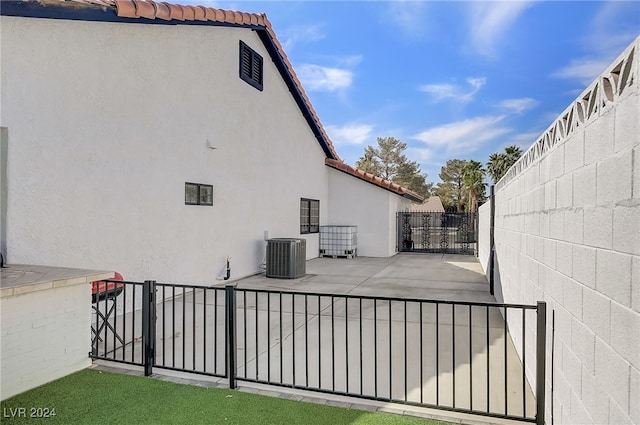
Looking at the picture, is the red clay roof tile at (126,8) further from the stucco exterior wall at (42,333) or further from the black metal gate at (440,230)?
the black metal gate at (440,230)

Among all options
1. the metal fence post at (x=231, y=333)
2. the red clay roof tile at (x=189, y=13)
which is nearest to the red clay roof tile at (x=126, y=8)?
the red clay roof tile at (x=189, y=13)

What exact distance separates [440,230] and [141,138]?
16.7 meters

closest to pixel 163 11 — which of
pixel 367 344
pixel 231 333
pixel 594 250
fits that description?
pixel 231 333

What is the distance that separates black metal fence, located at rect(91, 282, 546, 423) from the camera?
11.1 ft

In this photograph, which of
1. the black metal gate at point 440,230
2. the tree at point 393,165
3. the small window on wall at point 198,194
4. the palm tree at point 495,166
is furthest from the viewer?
the tree at point 393,165

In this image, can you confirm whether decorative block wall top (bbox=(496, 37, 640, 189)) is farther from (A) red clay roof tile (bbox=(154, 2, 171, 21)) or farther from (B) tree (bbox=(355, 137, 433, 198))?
(B) tree (bbox=(355, 137, 433, 198))

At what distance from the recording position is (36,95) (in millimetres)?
5066

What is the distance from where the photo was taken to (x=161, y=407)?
10.8 feet

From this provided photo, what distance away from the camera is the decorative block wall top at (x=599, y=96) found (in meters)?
1.72

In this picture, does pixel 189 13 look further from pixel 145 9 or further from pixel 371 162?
pixel 371 162

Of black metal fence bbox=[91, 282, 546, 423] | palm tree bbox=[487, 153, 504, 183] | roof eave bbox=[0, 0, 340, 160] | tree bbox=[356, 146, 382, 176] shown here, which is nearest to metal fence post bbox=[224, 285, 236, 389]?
black metal fence bbox=[91, 282, 546, 423]

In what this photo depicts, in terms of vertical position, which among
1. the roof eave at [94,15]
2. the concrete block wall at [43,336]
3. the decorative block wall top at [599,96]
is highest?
the roof eave at [94,15]

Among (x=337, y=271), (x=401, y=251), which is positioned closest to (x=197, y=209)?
(x=337, y=271)

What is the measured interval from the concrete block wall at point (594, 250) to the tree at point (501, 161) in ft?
102
